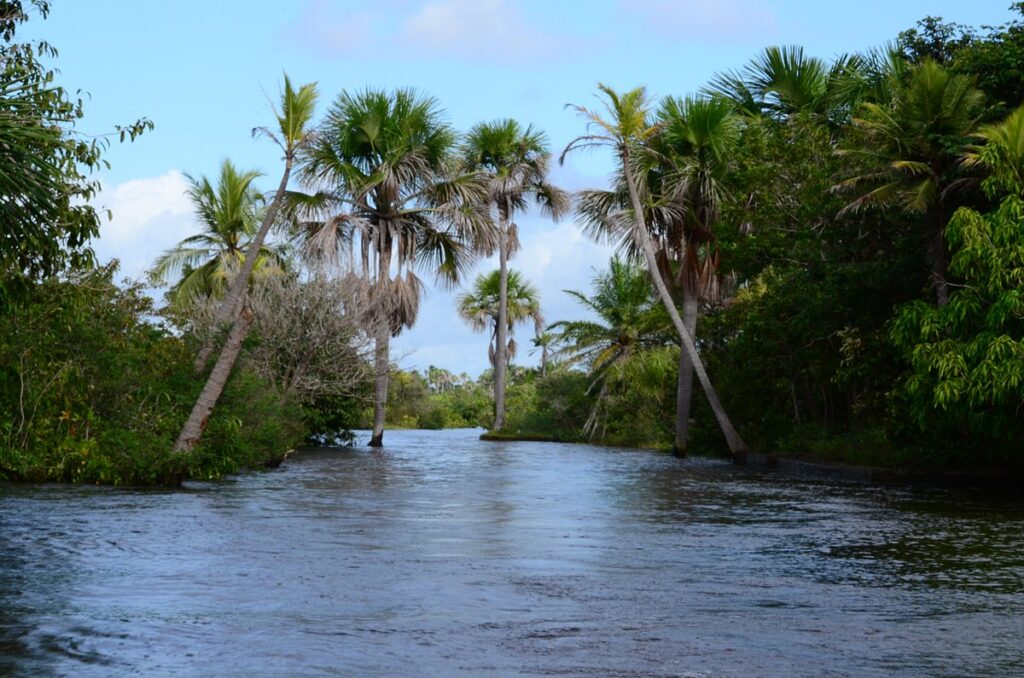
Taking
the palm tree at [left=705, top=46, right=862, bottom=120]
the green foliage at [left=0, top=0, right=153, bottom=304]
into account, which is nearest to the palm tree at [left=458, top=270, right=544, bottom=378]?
the palm tree at [left=705, top=46, right=862, bottom=120]

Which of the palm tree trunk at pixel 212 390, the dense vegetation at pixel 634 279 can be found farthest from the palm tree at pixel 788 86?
the palm tree trunk at pixel 212 390

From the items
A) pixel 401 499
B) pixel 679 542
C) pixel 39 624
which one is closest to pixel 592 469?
pixel 401 499

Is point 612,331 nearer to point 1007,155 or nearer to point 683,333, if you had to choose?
point 683,333

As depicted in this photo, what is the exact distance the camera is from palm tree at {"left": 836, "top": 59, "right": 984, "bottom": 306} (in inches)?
789

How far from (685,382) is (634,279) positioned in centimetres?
1105

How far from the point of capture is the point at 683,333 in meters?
31.8

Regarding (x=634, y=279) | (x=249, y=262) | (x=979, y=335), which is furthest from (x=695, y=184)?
(x=979, y=335)

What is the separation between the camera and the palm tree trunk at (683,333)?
3086 cm

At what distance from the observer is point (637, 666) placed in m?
5.98

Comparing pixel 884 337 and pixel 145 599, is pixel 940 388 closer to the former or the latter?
pixel 884 337

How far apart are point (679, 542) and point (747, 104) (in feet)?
90.2

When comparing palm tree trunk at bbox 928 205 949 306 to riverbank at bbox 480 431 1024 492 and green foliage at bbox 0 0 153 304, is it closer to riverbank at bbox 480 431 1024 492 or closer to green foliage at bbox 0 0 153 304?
riverbank at bbox 480 431 1024 492

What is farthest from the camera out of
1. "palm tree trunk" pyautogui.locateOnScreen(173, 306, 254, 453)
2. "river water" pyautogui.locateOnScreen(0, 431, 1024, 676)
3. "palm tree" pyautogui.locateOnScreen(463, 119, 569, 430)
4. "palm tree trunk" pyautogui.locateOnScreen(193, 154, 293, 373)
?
"palm tree" pyautogui.locateOnScreen(463, 119, 569, 430)

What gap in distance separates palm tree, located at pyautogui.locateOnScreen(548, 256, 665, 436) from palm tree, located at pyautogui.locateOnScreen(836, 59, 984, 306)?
72.9ft
